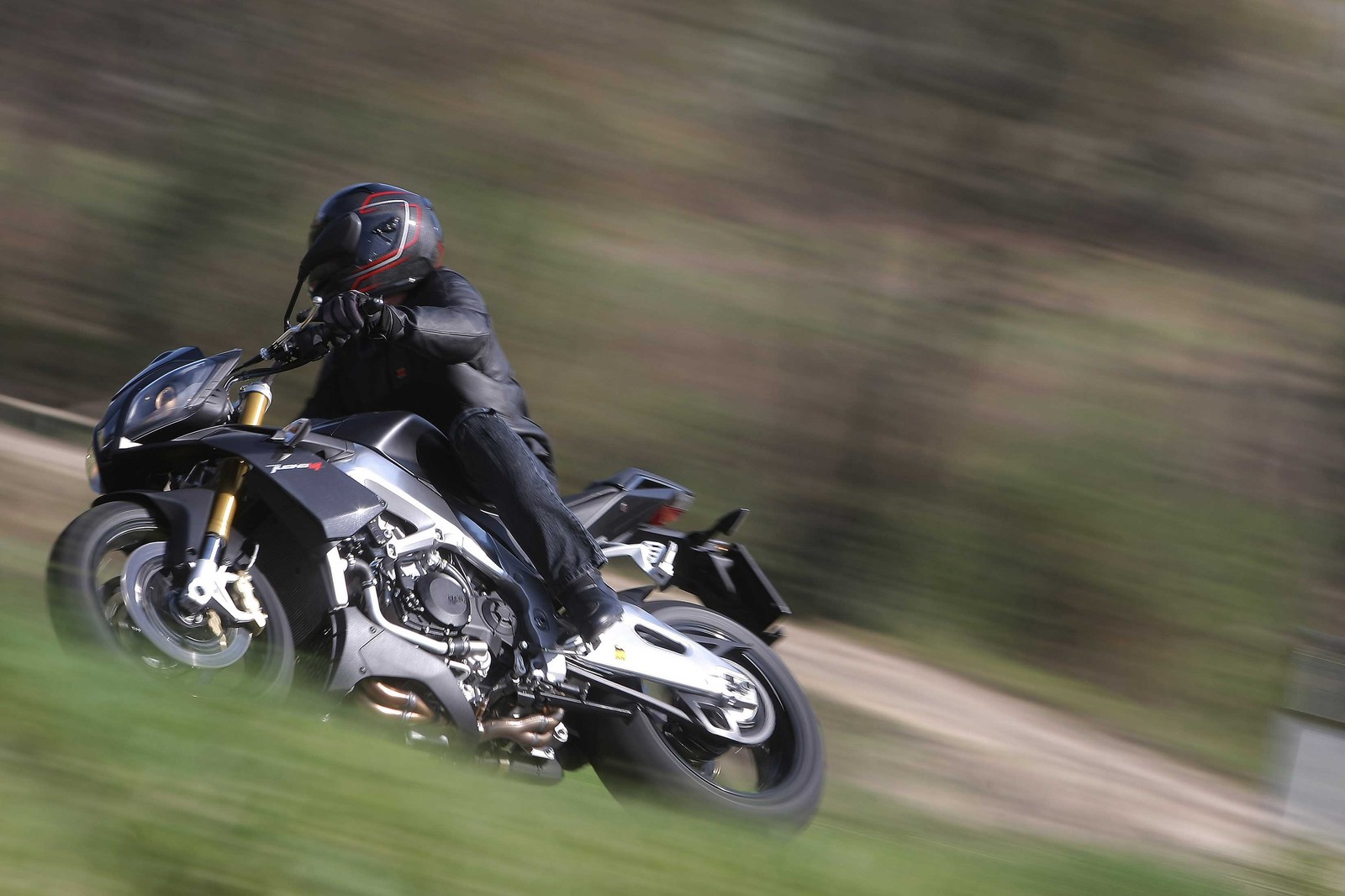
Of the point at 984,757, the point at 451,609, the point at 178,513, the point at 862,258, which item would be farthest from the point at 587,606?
the point at 862,258

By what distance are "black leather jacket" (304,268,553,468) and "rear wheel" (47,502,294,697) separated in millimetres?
831

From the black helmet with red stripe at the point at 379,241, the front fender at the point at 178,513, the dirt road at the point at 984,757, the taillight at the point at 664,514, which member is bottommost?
the dirt road at the point at 984,757

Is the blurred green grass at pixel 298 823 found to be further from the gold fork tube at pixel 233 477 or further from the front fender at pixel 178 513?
the gold fork tube at pixel 233 477

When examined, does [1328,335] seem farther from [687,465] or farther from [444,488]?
[444,488]

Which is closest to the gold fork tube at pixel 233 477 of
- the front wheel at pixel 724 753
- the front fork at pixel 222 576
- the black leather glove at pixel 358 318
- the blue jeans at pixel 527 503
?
the front fork at pixel 222 576

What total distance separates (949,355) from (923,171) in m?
1.52

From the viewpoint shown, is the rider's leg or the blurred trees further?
the blurred trees

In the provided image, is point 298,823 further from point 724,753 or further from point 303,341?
point 724,753

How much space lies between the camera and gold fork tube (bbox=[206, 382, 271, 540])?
336 cm

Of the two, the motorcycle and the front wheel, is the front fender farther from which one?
the front wheel

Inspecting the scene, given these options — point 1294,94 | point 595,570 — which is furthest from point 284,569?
point 1294,94

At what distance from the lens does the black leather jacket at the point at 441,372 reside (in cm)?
394

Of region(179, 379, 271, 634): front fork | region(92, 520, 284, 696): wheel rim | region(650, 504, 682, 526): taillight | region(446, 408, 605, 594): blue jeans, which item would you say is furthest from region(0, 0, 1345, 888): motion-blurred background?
region(92, 520, 284, 696): wheel rim

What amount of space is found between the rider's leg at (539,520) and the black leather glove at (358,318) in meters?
0.36
